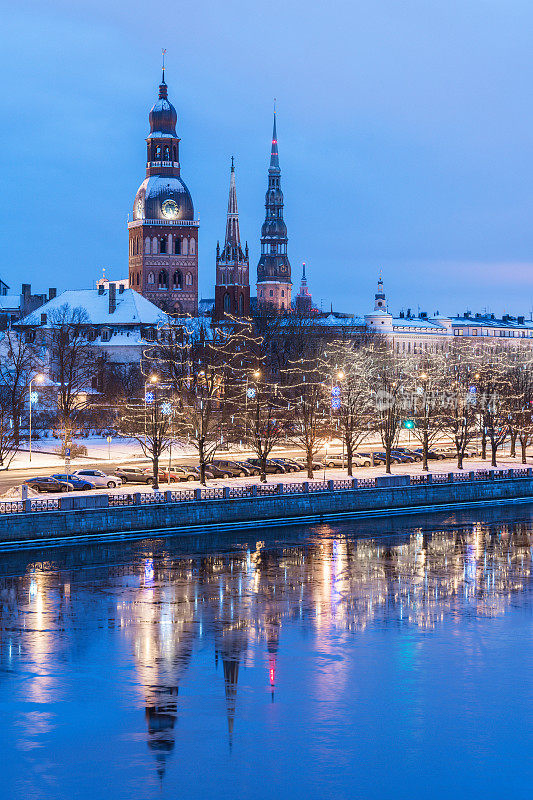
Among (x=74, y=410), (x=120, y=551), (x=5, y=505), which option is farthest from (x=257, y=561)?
(x=74, y=410)

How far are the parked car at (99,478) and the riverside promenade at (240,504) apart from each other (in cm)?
536

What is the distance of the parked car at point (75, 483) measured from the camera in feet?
210

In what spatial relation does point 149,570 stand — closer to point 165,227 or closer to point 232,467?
point 232,467

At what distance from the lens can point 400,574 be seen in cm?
5281

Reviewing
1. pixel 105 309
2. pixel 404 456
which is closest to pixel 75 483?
pixel 404 456

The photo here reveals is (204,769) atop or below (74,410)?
below

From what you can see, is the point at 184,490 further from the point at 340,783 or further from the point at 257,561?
the point at 340,783

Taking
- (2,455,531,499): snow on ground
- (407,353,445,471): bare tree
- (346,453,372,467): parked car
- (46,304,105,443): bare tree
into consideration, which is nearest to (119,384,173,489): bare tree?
(2,455,531,499): snow on ground

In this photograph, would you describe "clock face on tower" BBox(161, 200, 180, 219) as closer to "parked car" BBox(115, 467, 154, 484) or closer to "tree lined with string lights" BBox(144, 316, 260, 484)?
"tree lined with string lights" BBox(144, 316, 260, 484)

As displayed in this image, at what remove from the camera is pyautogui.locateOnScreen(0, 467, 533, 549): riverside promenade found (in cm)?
5600

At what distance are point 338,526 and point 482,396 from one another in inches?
1589

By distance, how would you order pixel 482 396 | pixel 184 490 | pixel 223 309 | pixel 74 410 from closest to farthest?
pixel 184 490
pixel 74 410
pixel 482 396
pixel 223 309

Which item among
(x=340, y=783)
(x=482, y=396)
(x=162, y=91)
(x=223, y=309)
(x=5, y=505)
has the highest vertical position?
(x=162, y=91)

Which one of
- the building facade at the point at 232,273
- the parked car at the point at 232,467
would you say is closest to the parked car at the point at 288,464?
the parked car at the point at 232,467
